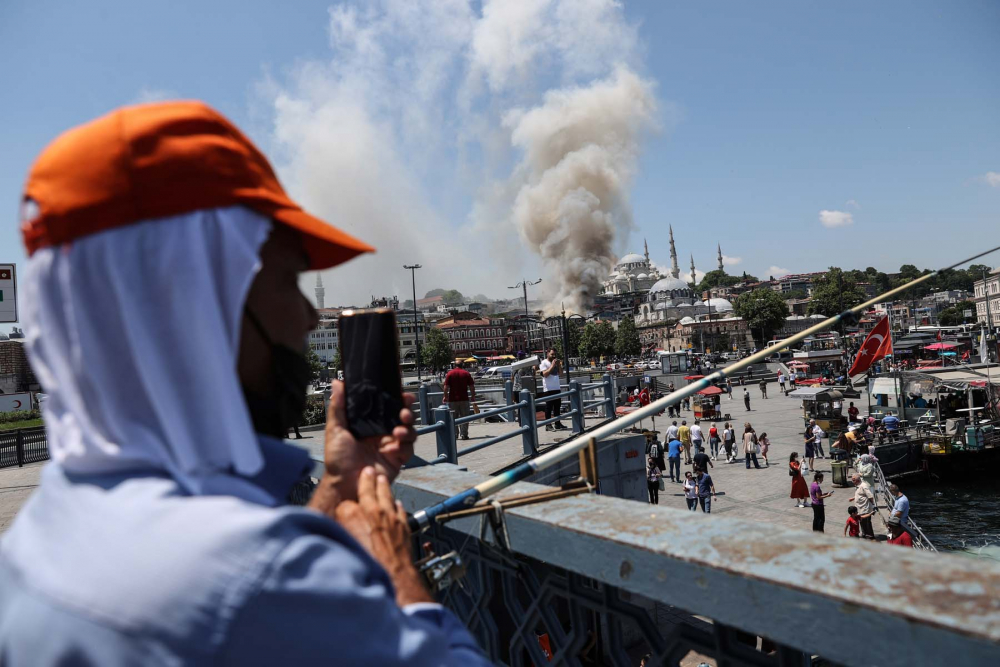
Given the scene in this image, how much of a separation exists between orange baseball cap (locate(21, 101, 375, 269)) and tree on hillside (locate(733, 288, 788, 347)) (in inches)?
4900

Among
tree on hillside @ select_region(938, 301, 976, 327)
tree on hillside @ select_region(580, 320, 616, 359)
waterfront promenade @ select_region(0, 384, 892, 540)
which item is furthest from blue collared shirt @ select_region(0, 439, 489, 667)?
tree on hillside @ select_region(938, 301, 976, 327)

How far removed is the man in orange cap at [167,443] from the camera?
73 centimetres

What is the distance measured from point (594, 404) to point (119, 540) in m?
9.19

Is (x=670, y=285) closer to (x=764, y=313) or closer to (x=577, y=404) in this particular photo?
(x=764, y=313)

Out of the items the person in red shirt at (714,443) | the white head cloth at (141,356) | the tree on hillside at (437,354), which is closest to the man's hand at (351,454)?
the white head cloth at (141,356)

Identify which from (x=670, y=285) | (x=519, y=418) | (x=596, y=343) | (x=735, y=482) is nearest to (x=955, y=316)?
(x=670, y=285)

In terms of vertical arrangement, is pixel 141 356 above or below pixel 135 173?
below

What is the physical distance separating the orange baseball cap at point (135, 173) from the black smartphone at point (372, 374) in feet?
1.60

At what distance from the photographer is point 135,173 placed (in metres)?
0.88

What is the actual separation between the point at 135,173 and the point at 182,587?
1.67ft

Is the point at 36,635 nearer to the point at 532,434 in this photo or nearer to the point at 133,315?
the point at 133,315

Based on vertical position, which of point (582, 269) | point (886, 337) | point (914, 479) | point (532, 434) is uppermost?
point (582, 269)

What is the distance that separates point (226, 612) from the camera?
0.72 metres

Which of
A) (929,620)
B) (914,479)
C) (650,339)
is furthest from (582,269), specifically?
(929,620)
